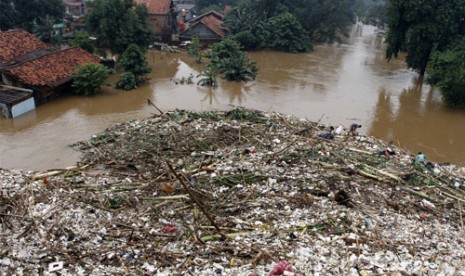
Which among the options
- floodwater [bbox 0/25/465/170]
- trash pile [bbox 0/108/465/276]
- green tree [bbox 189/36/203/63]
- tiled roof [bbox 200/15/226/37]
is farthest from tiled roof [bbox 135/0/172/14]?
trash pile [bbox 0/108/465/276]

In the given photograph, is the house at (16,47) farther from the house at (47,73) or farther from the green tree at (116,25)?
the green tree at (116,25)

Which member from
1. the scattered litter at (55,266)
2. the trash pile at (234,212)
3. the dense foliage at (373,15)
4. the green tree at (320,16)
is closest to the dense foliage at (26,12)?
the green tree at (320,16)

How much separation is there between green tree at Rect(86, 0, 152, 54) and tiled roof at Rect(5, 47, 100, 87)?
2.36 meters

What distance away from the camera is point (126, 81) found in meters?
17.8

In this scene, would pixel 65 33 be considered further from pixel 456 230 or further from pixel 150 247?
pixel 456 230

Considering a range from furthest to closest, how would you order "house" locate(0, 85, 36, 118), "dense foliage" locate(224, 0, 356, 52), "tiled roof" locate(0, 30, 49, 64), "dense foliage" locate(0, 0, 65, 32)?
"dense foliage" locate(224, 0, 356, 52) < "dense foliage" locate(0, 0, 65, 32) < "tiled roof" locate(0, 30, 49, 64) < "house" locate(0, 85, 36, 118)

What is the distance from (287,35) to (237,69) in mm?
9499

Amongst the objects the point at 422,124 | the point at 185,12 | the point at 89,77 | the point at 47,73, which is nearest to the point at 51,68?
the point at 47,73

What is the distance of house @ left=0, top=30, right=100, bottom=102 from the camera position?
597 inches

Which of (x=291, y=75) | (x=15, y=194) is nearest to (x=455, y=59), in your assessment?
(x=291, y=75)

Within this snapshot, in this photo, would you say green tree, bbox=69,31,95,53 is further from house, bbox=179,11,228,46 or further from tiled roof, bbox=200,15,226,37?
tiled roof, bbox=200,15,226,37

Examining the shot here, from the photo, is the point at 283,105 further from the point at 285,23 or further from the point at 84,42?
the point at 285,23

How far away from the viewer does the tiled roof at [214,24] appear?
92.8ft

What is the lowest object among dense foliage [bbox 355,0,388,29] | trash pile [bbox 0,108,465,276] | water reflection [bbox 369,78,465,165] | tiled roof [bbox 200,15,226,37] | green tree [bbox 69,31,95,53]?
water reflection [bbox 369,78,465,165]
